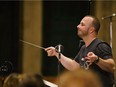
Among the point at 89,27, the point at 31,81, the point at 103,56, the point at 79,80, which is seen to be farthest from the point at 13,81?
the point at 89,27

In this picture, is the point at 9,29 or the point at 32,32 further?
the point at 9,29

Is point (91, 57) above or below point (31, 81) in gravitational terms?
below

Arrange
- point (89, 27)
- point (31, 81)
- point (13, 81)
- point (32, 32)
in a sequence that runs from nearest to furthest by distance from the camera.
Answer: point (31, 81), point (13, 81), point (89, 27), point (32, 32)

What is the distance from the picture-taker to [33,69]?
8156 mm

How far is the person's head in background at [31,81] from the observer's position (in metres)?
1.77

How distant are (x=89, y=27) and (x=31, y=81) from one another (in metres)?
2.38

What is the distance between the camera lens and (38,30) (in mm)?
8289

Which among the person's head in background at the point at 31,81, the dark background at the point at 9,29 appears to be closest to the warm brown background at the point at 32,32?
the dark background at the point at 9,29

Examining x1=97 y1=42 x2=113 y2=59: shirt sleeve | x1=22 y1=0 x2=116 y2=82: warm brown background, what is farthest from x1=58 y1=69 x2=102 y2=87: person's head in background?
x1=22 y1=0 x2=116 y2=82: warm brown background

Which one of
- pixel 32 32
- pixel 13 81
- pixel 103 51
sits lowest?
pixel 32 32

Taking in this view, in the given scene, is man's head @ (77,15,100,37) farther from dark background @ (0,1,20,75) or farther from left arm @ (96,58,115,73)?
dark background @ (0,1,20,75)

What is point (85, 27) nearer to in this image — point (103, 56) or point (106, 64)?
point (103, 56)

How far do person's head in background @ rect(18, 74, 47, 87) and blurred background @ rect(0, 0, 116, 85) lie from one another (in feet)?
20.5

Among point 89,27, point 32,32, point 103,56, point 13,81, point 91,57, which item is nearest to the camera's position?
point 13,81
